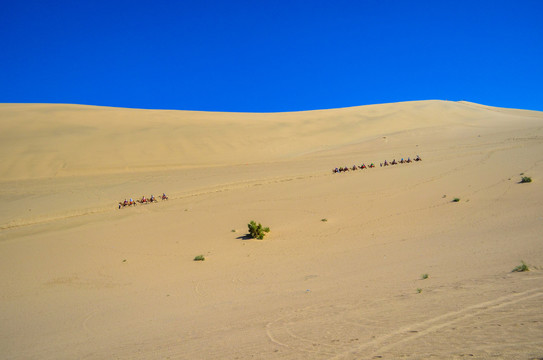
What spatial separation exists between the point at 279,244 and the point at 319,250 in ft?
4.77

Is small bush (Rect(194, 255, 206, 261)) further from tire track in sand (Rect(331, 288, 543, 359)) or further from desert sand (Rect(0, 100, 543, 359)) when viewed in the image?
tire track in sand (Rect(331, 288, 543, 359))

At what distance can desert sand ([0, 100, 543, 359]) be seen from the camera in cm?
511

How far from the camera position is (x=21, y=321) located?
7883mm

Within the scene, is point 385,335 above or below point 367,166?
below

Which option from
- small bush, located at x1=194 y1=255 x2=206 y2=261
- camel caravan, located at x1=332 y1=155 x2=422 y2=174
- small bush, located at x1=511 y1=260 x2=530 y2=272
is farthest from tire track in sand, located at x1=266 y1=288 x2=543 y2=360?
camel caravan, located at x1=332 y1=155 x2=422 y2=174

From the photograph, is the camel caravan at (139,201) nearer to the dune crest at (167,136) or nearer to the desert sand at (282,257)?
the desert sand at (282,257)

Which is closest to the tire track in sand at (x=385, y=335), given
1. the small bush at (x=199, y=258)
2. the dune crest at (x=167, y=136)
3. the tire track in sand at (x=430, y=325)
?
the tire track in sand at (x=430, y=325)

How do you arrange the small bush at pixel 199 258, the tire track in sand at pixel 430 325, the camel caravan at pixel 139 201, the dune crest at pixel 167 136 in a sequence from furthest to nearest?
1. the dune crest at pixel 167 136
2. the camel caravan at pixel 139 201
3. the small bush at pixel 199 258
4. the tire track in sand at pixel 430 325

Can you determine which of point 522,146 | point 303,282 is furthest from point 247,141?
point 303,282

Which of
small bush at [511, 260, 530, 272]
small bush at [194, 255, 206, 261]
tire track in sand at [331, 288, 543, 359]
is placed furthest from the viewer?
small bush at [194, 255, 206, 261]

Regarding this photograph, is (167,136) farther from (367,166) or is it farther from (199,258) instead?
(199,258)

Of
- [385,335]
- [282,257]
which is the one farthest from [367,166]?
[385,335]

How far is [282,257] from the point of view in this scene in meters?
10.8

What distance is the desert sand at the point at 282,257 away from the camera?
511 cm
